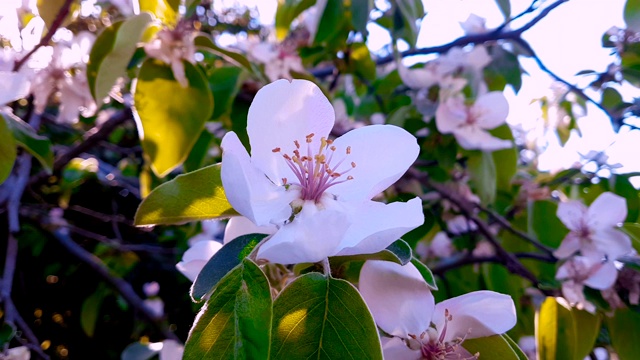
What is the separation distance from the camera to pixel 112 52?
0.83 meters

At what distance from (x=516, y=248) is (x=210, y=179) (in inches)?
41.8

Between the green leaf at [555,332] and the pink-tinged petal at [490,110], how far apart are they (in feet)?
1.60

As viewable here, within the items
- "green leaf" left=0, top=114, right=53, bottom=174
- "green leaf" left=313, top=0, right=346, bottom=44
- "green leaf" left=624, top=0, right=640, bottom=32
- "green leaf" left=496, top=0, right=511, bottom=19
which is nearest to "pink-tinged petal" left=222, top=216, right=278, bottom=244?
"green leaf" left=0, top=114, right=53, bottom=174

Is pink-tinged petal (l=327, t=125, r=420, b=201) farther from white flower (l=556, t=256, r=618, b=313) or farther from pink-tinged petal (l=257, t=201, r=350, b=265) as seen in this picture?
white flower (l=556, t=256, r=618, b=313)

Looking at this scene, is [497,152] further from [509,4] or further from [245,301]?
[245,301]

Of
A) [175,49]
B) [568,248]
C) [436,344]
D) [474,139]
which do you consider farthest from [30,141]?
[568,248]

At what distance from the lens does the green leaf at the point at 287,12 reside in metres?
1.35

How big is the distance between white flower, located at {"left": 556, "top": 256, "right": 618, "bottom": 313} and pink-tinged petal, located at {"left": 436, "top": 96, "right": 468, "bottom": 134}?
1.22 feet

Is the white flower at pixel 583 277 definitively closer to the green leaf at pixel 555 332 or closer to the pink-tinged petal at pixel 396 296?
the green leaf at pixel 555 332

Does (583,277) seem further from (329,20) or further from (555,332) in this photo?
(329,20)

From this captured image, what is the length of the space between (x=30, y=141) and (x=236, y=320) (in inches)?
21.8

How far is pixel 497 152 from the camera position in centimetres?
134

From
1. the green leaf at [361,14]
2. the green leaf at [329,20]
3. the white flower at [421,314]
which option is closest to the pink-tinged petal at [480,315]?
the white flower at [421,314]

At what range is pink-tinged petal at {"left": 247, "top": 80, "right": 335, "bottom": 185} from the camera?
519 millimetres
